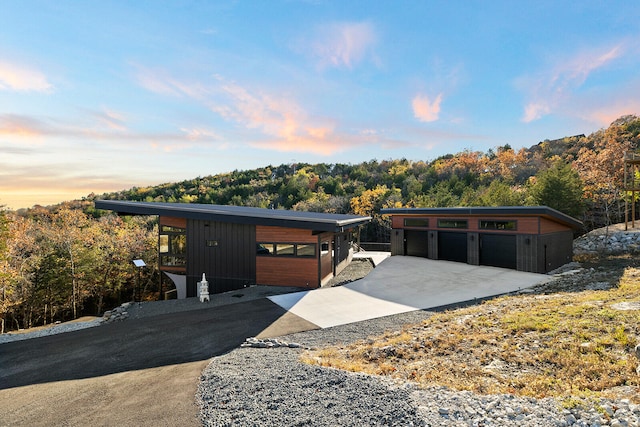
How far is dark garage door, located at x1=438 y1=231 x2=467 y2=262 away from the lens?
1887 cm

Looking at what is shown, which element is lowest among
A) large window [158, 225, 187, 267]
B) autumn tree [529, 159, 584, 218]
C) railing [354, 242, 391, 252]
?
railing [354, 242, 391, 252]

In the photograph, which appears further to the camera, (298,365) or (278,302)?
(278,302)

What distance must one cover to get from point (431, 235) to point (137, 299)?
2152cm

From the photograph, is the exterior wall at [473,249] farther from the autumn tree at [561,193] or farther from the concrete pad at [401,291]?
the autumn tree at [561,193]

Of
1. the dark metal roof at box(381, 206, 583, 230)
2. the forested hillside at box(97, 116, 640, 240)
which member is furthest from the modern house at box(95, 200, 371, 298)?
the forested hillside at box(97, 116, 640, 240)

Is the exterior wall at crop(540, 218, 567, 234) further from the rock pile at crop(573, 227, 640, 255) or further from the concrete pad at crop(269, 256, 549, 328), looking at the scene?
the rock pile at crop(573, 227, 640, 255)

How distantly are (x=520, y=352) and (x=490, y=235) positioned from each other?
42.3ft

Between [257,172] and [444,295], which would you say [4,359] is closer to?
[444,295]

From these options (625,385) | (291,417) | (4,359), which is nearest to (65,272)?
(4,359)

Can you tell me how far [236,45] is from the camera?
1491cm

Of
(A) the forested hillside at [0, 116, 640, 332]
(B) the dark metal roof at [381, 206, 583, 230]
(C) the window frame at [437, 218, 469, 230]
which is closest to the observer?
(B) the dark metal roof at [381, 206, 583, 230]

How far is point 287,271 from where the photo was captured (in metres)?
13.7

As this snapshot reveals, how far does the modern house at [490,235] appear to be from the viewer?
1589cm

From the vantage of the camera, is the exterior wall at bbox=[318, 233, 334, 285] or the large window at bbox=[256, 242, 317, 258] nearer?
the large window at bbox=[256, 242, 317, 258]
